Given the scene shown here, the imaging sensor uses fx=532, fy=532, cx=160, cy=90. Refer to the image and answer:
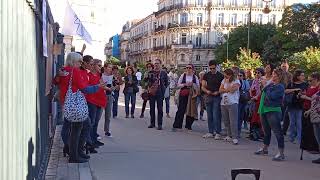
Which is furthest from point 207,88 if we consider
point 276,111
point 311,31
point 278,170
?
point 311,31

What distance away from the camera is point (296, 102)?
39.6ft

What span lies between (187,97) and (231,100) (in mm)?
2669

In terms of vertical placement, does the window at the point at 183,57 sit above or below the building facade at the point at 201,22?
below

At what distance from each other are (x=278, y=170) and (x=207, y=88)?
433 centimetres

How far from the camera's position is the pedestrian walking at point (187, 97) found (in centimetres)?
1422

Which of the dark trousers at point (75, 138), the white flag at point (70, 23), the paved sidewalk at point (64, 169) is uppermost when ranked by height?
the white flag at point (70, 23)

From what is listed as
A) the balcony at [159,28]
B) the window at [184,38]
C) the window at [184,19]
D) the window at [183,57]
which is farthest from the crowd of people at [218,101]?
the balcony at [159,28]

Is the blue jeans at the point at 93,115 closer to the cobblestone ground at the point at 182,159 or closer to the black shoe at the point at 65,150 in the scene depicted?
the cobblestone ground at the point at 182,159

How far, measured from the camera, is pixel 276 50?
7181 cm

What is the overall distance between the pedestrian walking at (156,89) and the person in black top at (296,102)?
3517 millimetres

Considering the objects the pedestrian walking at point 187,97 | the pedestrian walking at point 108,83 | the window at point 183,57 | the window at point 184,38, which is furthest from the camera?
the window at point 184,38

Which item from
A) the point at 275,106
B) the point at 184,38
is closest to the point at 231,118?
the point at 275,106

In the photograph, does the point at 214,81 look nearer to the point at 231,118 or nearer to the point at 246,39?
the point at 231,118

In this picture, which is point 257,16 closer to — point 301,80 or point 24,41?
point 301,80
